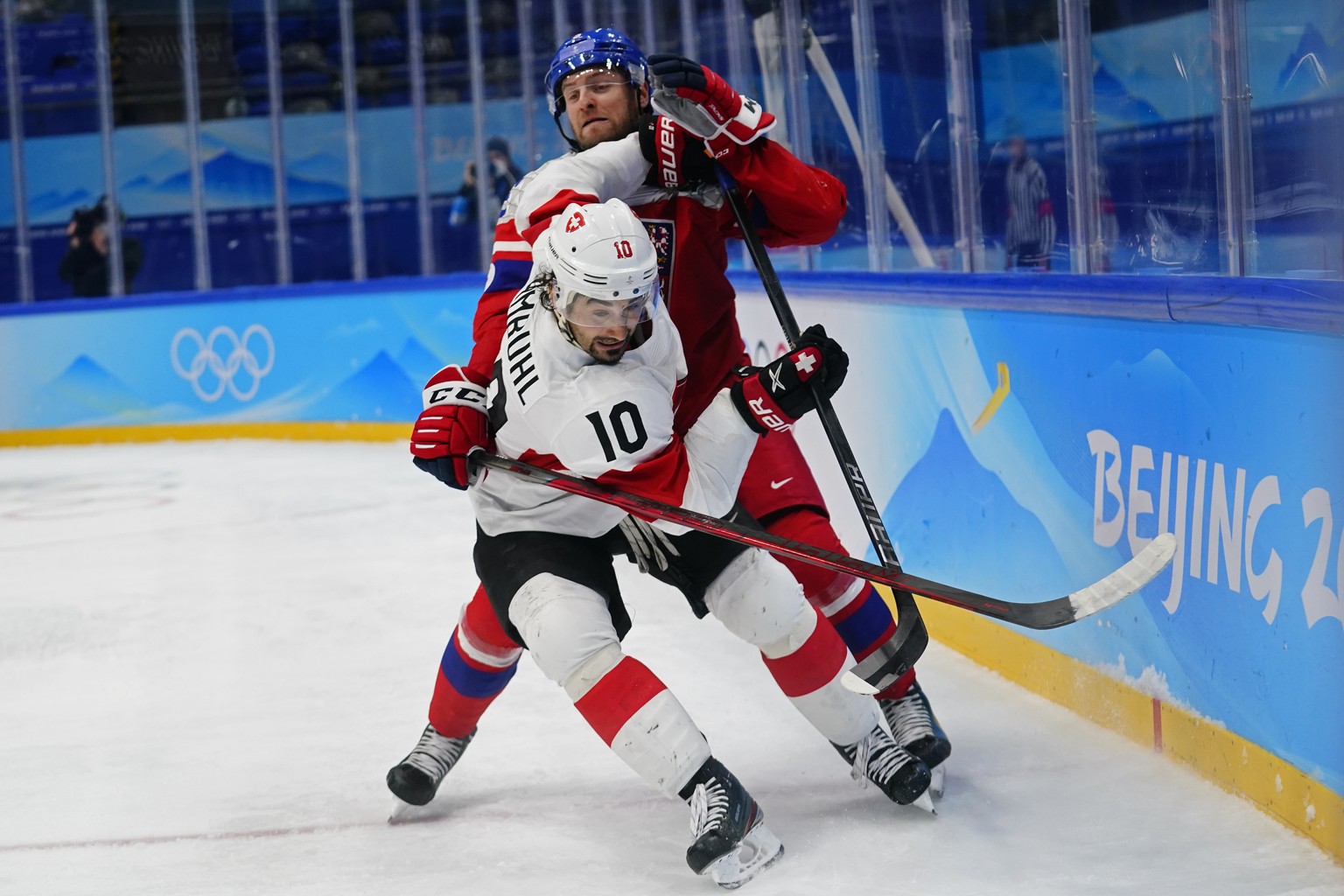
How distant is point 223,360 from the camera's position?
25.2 feet

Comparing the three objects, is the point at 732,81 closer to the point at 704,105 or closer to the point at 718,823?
the point at 704,105

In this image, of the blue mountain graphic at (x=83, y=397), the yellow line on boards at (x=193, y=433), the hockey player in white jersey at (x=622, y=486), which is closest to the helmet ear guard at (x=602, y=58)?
the hockey player in white jersey at (x=622, y=486)

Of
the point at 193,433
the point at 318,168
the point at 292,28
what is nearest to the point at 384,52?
the point at 292,28

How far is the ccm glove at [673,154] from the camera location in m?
2.38

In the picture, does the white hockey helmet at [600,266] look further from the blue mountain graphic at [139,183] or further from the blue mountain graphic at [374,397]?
the blue mountain graphic at [139,183]

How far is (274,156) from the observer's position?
26.5 feet

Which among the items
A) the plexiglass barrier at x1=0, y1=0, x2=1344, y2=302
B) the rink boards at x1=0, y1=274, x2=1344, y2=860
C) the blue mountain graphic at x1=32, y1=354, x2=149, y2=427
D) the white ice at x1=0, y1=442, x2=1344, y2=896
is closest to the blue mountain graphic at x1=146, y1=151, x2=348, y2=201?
the plexiglass barrier at x1=0, y1=0, x2=1344, y2=302

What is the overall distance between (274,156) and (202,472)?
7.57 feet

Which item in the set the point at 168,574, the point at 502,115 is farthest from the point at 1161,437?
the point at 502,115

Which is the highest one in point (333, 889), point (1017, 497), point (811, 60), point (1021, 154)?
point (811, 60)

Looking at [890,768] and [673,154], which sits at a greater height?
[673,154]

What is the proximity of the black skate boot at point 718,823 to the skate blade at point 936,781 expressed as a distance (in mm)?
392

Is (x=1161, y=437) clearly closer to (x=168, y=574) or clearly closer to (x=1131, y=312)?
(x=1131, y=312)

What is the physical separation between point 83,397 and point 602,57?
6.17 metres
